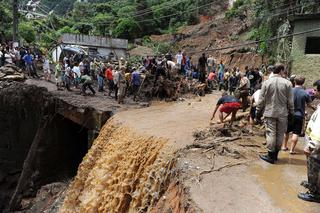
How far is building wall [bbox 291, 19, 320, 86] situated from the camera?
54.9 feet

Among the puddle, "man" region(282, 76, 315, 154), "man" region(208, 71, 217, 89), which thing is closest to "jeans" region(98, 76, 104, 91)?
"man" region(208, 71, 217, 89)

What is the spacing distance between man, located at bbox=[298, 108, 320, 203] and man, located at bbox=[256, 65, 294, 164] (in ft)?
3.78

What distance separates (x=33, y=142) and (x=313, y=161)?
1452 centimetres

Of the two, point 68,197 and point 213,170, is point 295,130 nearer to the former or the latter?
point 213,170

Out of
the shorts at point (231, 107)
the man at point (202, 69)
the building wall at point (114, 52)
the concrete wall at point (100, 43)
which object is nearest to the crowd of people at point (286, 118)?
the shorts at point (231, 107)

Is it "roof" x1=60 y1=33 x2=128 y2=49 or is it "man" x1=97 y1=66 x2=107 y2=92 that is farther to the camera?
"roof" x1=60 y1=33 x2=128 y2=49

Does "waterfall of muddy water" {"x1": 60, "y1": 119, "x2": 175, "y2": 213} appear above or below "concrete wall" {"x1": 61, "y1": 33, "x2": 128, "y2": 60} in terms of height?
below

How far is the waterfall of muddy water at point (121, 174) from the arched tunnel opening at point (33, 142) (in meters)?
4.79

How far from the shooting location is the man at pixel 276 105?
679 cm

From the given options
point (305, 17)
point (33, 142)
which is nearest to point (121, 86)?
point (33, 142)

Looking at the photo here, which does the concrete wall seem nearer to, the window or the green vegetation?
the green vegetation

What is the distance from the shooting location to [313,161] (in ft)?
17.0

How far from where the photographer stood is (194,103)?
15938 millimetres

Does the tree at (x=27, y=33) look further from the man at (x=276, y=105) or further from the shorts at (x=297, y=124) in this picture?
the man at (x=276, y=105)
